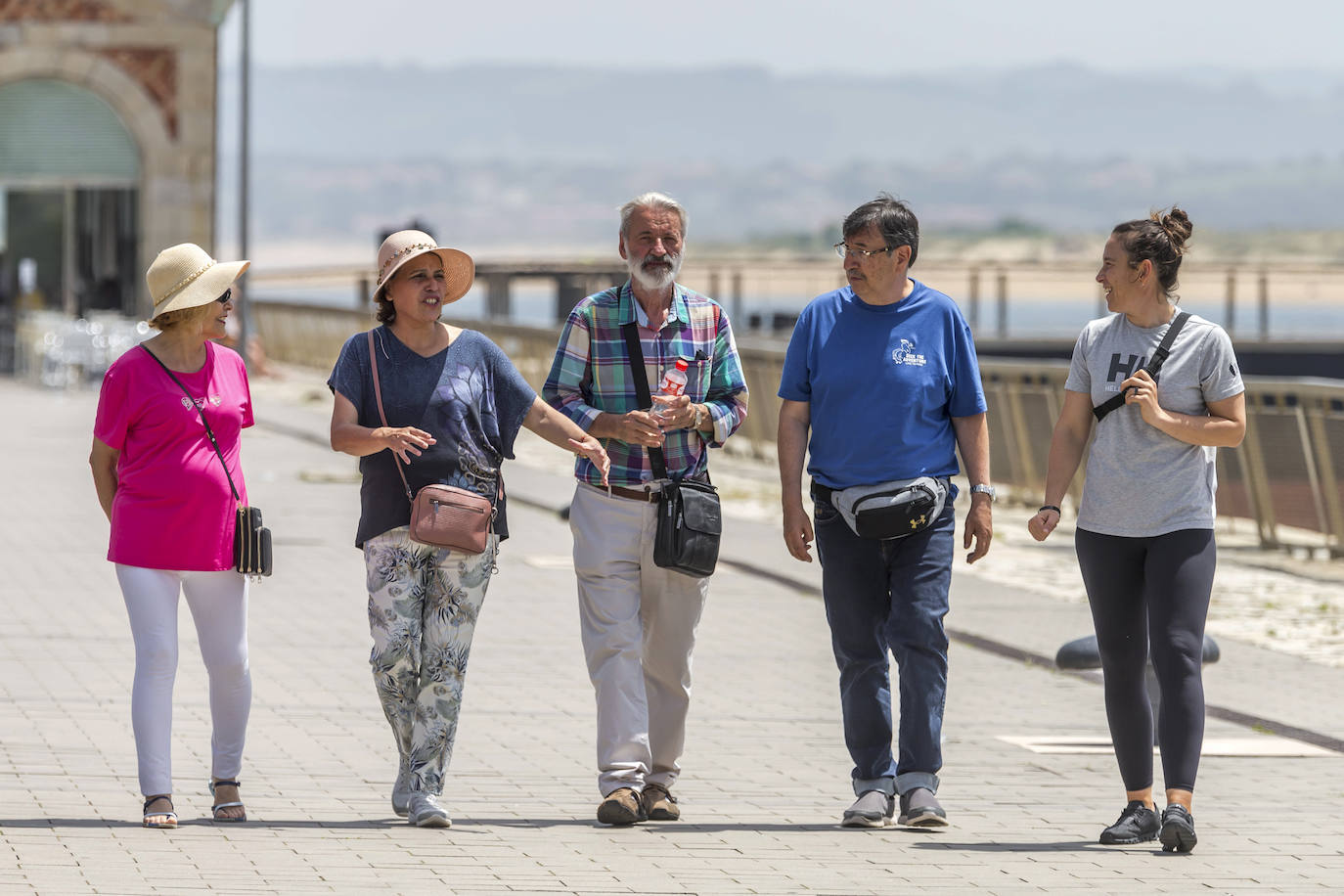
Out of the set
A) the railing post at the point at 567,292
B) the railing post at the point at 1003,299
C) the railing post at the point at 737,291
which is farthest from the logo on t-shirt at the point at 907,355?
the railing post at the point at 737,291

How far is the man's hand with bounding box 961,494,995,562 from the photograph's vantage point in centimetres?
634

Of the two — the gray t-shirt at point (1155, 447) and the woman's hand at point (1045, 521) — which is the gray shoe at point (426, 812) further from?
the gray t-shirt at point (1155, 447)

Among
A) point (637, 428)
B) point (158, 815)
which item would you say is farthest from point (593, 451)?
point (158, 815)

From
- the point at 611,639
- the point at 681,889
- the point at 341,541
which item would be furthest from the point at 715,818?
the point at 341,541

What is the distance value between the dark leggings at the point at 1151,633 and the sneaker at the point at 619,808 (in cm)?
135

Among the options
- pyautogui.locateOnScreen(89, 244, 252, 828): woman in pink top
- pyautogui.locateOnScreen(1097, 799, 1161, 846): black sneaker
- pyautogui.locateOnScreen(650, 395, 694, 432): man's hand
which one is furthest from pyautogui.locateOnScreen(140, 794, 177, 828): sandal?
pyautogui.locateOnScreen(1097, 799, 1161, 846): black sneaker

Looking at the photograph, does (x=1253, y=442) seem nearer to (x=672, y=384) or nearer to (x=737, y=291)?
(x=672, y=384)

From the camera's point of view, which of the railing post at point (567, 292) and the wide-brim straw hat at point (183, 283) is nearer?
the wide-brim straw hat at point (183, 283)

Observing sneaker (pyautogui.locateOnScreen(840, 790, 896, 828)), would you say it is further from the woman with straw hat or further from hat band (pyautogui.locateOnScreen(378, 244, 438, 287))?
hat band (pyautogui.locateOnScreen(378, 244, 438, 287))

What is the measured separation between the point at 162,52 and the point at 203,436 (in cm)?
2753

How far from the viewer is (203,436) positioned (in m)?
6.15

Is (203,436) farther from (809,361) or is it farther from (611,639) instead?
(809,361)

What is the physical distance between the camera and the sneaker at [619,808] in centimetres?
624

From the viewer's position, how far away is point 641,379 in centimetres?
639
